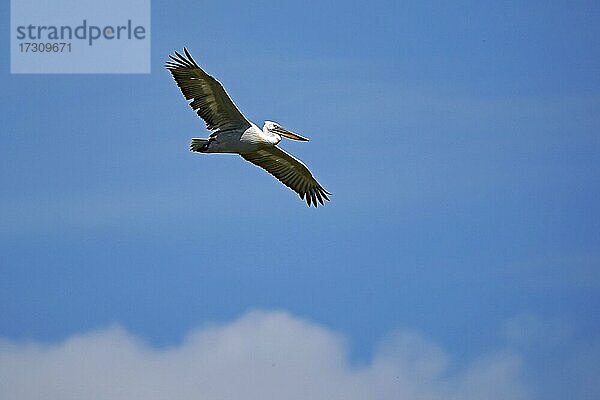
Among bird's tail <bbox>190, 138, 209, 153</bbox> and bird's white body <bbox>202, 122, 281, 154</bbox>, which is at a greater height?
bird's white body <bbox>202, 122, 281, 154</bbox>

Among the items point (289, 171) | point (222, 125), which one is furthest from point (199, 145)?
point (289, 171)

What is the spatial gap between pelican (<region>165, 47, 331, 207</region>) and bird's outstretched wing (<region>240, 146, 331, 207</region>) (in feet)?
0.06

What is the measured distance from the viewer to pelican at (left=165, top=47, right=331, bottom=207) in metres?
27.4

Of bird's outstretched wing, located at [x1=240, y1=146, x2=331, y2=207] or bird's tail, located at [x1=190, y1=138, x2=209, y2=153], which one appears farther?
bird's outstretched wing, located at [x1=240, y1=146, x2=331, y2=207]

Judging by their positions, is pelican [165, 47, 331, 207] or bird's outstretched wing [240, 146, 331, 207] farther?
bird's outstretched wing [240, 146, 331, 207]

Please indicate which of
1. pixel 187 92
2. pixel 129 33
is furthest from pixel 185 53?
pixel 129 33

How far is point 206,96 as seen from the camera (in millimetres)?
27641

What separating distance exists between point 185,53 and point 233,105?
115cm

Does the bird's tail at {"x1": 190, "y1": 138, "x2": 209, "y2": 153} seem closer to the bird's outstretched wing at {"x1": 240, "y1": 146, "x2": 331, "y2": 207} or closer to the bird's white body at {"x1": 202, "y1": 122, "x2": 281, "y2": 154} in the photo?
the bird's white body at {"x1": 202, "y1": 122, "x2": 281, "y2": 154}

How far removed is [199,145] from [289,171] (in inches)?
105

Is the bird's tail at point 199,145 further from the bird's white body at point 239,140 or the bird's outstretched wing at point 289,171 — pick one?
the bird's outstretched wing at point 289,171

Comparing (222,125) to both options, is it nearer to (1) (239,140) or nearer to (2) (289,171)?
(1) (239,140)

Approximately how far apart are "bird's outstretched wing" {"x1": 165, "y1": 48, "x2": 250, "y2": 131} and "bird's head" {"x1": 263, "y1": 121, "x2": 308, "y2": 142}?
1156 mm

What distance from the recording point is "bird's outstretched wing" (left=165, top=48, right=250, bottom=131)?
89.7 feet
